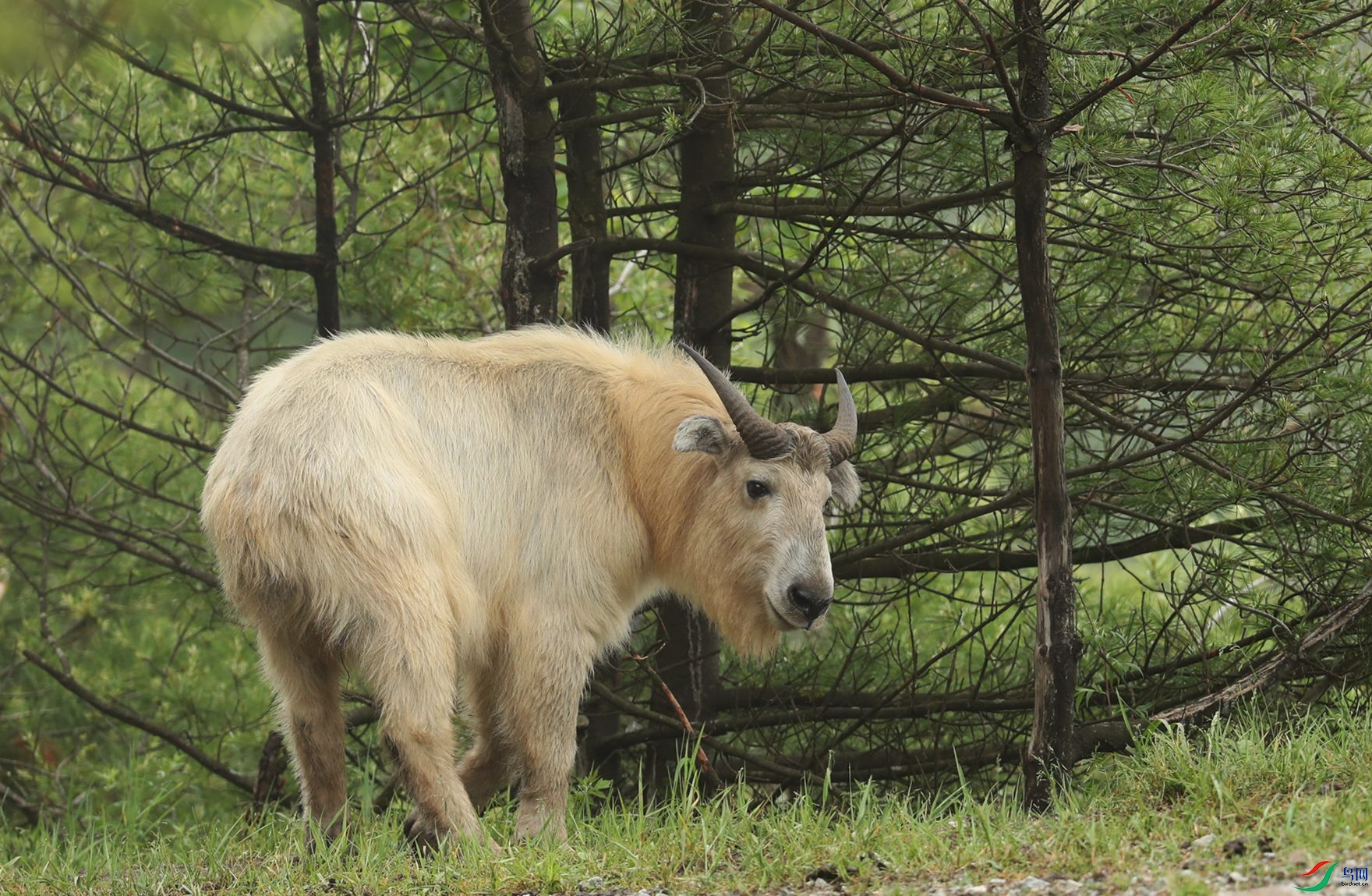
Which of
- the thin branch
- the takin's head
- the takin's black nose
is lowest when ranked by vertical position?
the thin branch

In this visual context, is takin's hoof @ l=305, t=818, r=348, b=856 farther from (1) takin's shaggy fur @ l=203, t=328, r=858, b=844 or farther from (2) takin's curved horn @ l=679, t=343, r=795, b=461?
(2) takin's curved horn @ l=679, t=343, r=795, b=461

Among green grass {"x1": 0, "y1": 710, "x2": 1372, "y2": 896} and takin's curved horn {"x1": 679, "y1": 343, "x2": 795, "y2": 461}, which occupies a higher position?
takin's curved horn {"x1": 679, "y1": 343, "x2": 795, "y2": 461}

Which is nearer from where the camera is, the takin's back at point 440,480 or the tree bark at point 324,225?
the takin's back at point 440,480

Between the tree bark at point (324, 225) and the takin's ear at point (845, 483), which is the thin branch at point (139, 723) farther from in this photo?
the takin's ear at point (845, 483)

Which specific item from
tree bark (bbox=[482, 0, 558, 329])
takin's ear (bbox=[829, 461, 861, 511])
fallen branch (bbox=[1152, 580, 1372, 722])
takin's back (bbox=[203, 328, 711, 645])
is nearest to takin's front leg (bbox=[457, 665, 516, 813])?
takin's back (bbox=[203, 328, 711, 645])

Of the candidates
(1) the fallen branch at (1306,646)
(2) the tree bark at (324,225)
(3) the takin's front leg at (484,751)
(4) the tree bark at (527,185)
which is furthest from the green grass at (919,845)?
(2) the tree bark at (324,225)

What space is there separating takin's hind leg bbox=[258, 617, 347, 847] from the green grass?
0.15 m

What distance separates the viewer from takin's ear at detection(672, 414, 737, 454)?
5477 mm

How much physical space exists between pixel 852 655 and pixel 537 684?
2137 mm

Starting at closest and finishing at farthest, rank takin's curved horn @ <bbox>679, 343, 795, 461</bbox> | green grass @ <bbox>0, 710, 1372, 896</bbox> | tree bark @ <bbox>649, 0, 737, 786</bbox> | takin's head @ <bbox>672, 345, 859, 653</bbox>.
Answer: green grass @ <bbox>0, 710, 1372, 896</bbox>
takin's head @ <bbox>672, 345, 859, 653</bbox>
takin's curved horn @ <bbox>679, 343, 795, 461</bbox>
tree bark @ <bbox>649, 0, 737, 786</bbox>

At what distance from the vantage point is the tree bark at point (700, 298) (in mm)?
7129

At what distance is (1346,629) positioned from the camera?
226 inches

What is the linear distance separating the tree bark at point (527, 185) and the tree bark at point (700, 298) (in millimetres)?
729

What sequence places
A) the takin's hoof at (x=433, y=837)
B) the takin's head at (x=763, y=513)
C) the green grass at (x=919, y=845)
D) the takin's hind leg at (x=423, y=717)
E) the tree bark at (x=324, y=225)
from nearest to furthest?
the green grass at (x=919, y=845) < the takin's hoof at (x=433, y=837) < the takin's hind leg at (x=423, y=717) < the takin's head at (x=763, y=513) < the tree bark at (x=324, y=225)
